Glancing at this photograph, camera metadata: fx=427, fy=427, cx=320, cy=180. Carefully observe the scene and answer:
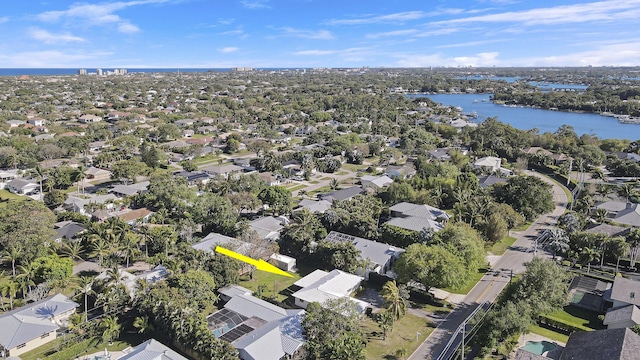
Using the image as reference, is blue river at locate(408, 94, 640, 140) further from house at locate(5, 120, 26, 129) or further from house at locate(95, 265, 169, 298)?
house at locate(5, 120, 26, 129)

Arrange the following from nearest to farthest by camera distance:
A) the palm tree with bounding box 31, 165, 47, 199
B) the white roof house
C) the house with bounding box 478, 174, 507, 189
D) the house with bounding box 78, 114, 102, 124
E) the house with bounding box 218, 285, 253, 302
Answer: the house with bounding box 218, 285, 253, 302, the palm tree with bounding box 31, 165, 47, 199, the white roof house, the house with bounding box 478, 174, 507, 189, the house with bounding box 78, 114, 102, 124

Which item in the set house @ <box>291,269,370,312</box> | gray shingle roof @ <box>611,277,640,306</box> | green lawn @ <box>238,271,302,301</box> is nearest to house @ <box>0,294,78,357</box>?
green lawn @ <box>238,271,302,301</box>

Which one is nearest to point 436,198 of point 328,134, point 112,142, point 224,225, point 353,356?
point 224,225

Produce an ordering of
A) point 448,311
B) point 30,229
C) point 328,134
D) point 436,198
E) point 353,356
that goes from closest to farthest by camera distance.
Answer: point 353,356, point 448,311, point 30,229, point 436,198, point 328,134

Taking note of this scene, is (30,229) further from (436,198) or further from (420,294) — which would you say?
(436,198)

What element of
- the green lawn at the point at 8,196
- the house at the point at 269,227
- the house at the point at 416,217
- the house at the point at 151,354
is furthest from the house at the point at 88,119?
the house at the point at 151,354

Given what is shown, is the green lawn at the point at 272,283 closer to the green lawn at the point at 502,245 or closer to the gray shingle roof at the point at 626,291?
the green lawn at the point at 502,245
